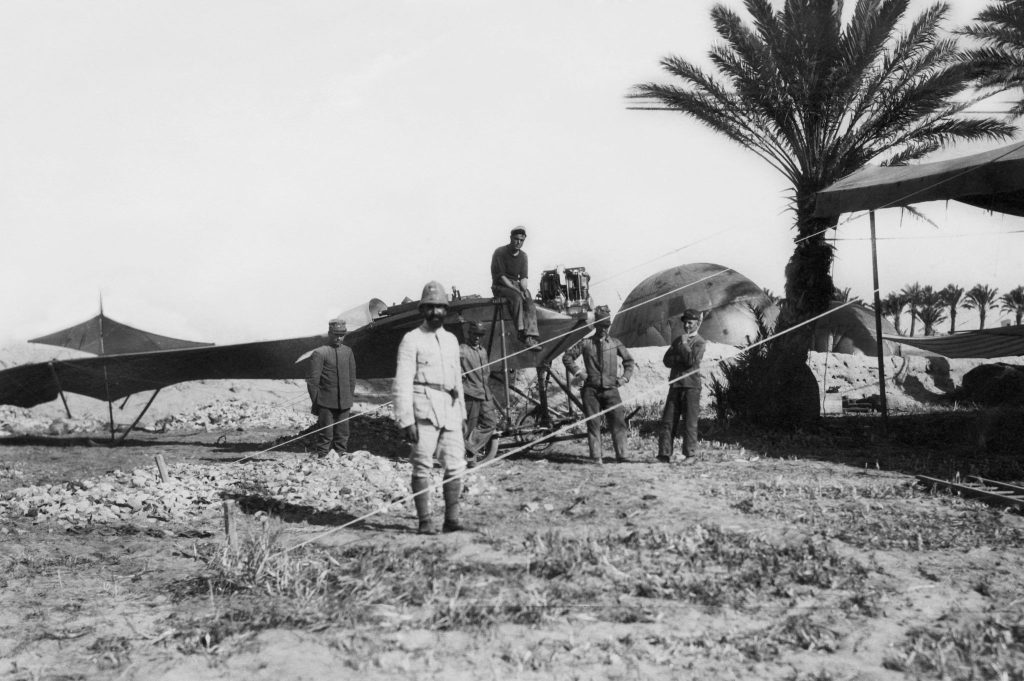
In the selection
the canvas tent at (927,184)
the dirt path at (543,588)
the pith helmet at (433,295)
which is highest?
the canvas tent at (927,184)

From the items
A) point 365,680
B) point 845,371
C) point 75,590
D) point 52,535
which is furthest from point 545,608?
point 845,371

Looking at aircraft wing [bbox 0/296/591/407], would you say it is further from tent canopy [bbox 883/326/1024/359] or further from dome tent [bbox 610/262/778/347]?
dome tent [bbox 610/262/778/347]

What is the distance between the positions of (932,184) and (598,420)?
16.1 ft

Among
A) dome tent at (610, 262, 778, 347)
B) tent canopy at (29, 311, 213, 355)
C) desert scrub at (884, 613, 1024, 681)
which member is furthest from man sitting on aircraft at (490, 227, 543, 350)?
tent canopy at (29, 311, 213, 355)

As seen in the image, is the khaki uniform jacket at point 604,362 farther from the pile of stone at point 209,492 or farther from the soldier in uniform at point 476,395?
the pile of stone at point 209,492

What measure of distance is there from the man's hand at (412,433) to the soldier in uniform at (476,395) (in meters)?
3.17

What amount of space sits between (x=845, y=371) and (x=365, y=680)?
1966 cm

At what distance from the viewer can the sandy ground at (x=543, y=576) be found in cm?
384

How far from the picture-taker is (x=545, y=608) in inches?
173

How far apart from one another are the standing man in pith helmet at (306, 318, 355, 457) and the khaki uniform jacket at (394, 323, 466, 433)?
4.63 metres

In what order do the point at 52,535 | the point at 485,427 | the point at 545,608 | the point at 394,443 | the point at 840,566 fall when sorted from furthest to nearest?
the point at 394,443 → the point at 485,427 → the point at 52,535 → the point at 840,566 → the point at 545,608

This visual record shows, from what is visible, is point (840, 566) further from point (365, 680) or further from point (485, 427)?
point (485, 427)

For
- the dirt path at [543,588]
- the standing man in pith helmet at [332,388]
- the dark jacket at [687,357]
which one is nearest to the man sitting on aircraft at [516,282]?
the dark jacket at [687,357]

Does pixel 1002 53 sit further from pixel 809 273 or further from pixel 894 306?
pixel 894 306
